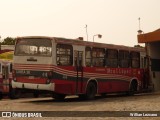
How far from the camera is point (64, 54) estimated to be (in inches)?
822

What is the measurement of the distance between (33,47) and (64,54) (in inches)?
56.0

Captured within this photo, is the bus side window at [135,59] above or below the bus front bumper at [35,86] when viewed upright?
above

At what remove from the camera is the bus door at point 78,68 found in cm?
2155

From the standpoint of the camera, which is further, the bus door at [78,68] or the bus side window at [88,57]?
the bus side window at [88,57]

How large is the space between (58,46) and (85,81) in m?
2.64

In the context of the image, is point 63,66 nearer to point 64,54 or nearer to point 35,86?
point 64,54

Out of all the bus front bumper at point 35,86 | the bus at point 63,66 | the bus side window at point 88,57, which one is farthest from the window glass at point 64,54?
the bus side window at point 88,57

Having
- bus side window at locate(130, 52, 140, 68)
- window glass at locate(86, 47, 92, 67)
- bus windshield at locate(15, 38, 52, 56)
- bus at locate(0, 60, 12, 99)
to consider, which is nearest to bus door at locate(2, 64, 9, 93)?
bus at locate(0, 60, 12, 99)

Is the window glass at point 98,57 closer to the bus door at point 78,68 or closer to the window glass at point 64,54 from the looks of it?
the bus door at point 78,68

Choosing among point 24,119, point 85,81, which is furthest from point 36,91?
point 24,119

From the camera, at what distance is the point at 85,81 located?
874 inches

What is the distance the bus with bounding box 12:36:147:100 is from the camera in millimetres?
20203

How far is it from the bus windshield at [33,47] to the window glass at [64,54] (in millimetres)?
499

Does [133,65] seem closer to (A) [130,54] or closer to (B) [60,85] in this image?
(A) [130,54]
